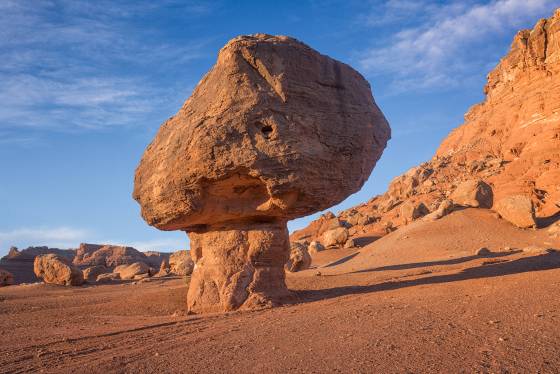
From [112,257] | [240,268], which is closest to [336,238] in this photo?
[240,268]

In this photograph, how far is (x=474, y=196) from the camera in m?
22.9

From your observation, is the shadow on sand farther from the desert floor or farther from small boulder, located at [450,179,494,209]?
small boulder, located at [450,179,494,209]

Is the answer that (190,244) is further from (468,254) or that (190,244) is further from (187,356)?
(468,254)

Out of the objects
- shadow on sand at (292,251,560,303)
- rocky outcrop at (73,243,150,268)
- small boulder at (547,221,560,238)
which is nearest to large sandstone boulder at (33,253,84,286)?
shadow on sand at (292,251,560,303)

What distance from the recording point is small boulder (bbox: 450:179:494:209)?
22.8 metres

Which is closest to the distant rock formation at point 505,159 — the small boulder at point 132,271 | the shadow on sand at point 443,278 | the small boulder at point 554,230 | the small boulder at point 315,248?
the small boulder at point 554,230

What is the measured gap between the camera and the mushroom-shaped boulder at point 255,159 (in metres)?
8.33

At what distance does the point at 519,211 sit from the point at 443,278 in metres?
11.4

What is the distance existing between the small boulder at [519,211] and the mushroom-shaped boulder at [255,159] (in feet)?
42.6

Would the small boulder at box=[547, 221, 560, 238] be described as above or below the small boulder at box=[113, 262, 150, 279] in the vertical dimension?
below

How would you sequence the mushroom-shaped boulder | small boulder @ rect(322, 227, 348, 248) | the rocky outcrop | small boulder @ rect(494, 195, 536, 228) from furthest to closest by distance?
the rocky outcrop < small boulder @ rect(322, 227, 348, 248) < small boulder @ rect(494, 195, 536, 228) < the mushroom-shaped boulder

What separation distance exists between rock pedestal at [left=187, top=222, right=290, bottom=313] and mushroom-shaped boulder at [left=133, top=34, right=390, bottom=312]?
0.07 ft

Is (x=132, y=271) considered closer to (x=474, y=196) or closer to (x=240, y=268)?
(x=474, y=196)

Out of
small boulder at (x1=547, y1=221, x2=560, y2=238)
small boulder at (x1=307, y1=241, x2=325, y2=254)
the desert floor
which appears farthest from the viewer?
small boulder at (x1=307, y1=241, x2=325, y2=254)
